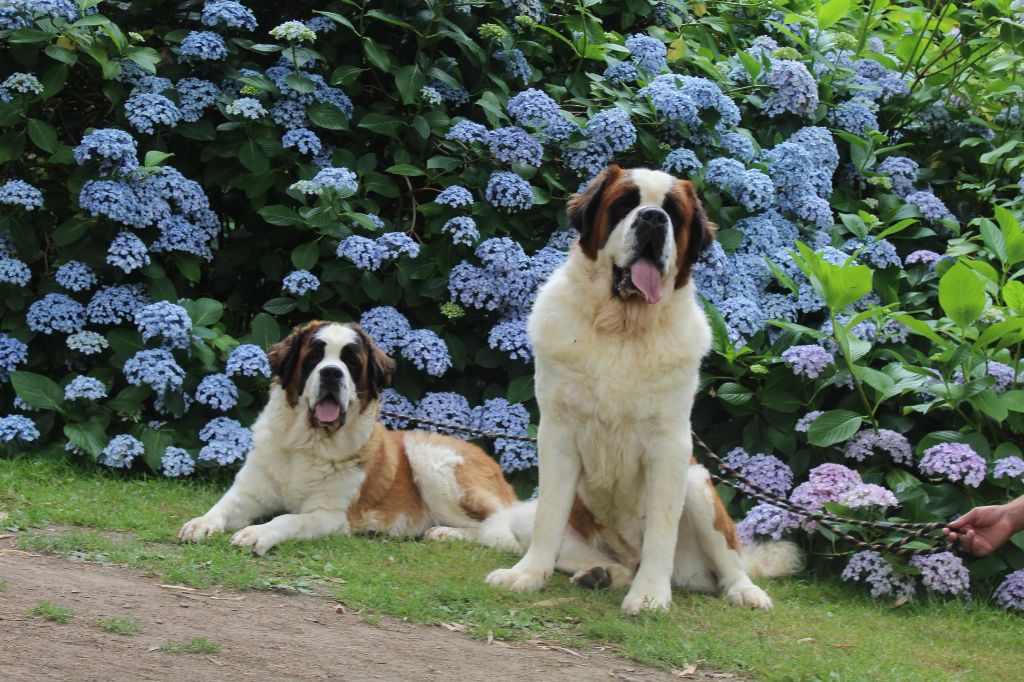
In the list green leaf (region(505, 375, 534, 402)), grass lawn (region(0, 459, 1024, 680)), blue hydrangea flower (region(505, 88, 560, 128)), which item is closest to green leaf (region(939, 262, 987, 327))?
grass lawn (region(0, 459, 1024, 680))

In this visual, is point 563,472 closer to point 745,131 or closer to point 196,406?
point 196,406

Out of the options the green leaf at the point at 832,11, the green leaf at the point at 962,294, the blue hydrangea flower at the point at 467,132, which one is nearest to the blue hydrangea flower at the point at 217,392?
the blue hydrangea flower at the point at 467,132

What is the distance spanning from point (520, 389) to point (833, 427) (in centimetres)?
173

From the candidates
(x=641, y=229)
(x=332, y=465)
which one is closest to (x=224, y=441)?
(x=332, y=465)

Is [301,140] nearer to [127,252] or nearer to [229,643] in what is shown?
[127,252]

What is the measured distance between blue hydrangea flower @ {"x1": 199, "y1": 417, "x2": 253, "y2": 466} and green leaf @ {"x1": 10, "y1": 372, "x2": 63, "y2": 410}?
2.55 ft

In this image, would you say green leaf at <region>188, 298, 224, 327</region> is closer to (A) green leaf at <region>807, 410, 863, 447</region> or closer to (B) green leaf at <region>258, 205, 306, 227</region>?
(B) green leaf at <region>258, 205, 306, 227</region>

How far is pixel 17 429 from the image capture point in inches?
236

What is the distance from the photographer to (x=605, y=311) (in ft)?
15.3

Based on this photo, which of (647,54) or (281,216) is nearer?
(281,216)

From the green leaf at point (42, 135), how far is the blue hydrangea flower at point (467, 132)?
7.19 ft

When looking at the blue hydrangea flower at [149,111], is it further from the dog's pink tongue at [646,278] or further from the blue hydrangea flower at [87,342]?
the dog's pink tongue at [646,278]

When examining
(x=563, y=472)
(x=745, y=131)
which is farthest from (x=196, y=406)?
(x=745, y=131)

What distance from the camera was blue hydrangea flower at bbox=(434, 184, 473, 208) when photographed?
6.57m
